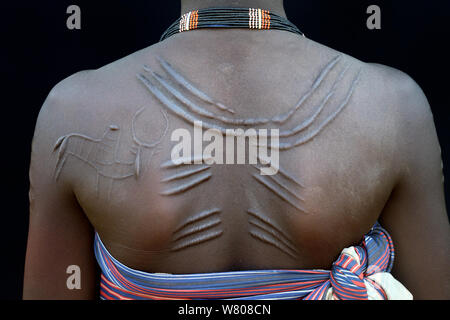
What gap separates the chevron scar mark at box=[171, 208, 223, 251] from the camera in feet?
4.40

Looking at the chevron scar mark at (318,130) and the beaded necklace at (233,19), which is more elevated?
the beaded necklace at (233,19)

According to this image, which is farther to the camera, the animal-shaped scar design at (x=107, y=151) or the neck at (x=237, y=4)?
the neck at (x=237, y=4)

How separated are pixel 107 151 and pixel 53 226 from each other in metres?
0.30

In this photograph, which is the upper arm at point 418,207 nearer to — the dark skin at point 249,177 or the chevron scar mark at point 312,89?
the dark skin at point 249,177

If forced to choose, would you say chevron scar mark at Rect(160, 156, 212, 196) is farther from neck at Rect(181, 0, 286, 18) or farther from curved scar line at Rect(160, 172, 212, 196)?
neck at Rect(181, 0, 286, 18)

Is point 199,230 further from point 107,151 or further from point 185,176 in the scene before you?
point 107,151

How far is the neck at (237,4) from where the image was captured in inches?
57.7

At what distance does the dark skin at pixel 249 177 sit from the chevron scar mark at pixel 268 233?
0.04ft

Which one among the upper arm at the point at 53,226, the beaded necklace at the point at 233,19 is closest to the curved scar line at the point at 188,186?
the upper arm at the point at 53,226

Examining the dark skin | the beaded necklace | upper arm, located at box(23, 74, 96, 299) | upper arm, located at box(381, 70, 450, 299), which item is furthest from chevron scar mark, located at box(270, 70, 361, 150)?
upper arm, located at box(23, 74, 96, 299)

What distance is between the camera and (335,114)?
1371 millimetres

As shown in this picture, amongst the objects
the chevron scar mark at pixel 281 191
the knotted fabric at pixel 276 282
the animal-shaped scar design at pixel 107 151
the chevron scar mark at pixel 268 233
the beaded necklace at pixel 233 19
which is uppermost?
the beaded necklace at pixel 233 19

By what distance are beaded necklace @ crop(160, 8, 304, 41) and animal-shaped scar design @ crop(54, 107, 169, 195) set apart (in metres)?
0.28

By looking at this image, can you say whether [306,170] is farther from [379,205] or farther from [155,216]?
[155,216]
